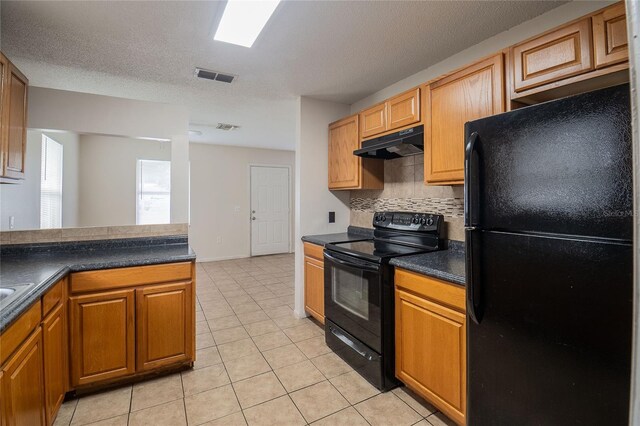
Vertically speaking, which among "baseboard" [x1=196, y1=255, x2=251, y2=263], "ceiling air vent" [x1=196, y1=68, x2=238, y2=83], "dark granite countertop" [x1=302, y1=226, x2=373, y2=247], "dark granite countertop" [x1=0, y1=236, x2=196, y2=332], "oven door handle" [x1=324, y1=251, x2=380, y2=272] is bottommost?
"baseboard" [x1=196, y1=255, x2=251, y2=263]

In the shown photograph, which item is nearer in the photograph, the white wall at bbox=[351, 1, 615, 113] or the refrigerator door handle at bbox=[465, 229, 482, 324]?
the refrigerator door handle at bbox=[465, 229, 482, 324]

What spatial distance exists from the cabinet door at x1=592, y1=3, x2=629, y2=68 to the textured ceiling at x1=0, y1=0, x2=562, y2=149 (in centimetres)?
49

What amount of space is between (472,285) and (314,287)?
1.88 m

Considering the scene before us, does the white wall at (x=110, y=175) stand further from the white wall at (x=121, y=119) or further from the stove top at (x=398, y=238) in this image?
the stove top at (x=398, y=238)

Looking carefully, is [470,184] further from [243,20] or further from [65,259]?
[65,259]

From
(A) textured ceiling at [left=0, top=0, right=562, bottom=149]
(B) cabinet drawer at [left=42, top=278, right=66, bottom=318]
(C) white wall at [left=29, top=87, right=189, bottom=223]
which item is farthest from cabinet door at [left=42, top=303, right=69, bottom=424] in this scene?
(A) textured ceiling at [left=0, top=0, right=562, bottom=149]

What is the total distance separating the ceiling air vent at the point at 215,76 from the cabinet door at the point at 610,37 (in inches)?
94.0

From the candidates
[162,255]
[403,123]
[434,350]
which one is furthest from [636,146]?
[162,255]

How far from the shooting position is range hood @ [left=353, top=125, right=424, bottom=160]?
2.23 meters

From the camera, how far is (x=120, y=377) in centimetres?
202

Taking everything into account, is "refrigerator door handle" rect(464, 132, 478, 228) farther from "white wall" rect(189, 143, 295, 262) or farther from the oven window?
"white wall" rect(189, 143, 295, 262)

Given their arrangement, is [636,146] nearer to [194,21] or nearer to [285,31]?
[285,31]

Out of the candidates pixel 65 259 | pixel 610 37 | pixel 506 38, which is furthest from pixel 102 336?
pixel 506 38

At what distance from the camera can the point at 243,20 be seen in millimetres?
1804
